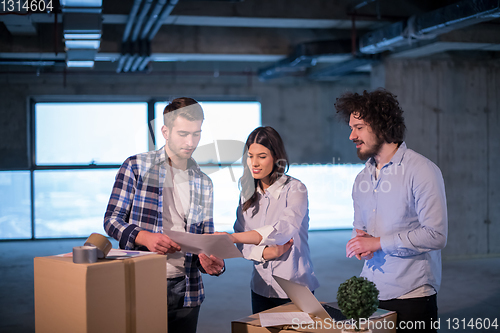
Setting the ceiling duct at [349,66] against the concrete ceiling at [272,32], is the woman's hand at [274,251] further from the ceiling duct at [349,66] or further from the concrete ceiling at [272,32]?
the ceiling duct at [349,66]

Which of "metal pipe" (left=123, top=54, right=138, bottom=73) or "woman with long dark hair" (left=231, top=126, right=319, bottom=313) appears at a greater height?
"metal pipe" (left=123, top=54, right=138, bottom=73)

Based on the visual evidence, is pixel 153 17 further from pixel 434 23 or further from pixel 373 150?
pixel 373 150

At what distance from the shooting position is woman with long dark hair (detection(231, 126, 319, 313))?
182 centimetres

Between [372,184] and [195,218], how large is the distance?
27.4 inches

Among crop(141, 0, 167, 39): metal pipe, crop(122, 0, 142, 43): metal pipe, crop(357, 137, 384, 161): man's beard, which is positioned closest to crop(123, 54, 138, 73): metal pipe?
crop(122, 0, 142, 43): metal pipe

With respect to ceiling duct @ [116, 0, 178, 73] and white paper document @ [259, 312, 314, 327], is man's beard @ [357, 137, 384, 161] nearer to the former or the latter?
white paper document @ [259, 312, 314, 327]

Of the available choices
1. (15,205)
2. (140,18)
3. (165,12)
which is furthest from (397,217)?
(15,205)

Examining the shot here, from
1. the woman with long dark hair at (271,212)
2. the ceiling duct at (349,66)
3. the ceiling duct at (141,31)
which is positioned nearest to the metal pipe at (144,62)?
the ceiling duct at (141,31)

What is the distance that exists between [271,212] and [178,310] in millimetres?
525

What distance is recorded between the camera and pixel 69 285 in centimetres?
113

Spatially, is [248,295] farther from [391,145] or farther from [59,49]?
[59,49]

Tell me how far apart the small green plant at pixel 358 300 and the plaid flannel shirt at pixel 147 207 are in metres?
0.63

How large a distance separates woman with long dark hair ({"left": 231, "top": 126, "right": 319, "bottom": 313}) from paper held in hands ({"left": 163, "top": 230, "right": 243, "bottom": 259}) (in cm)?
32

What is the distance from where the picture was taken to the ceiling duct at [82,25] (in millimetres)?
3259
